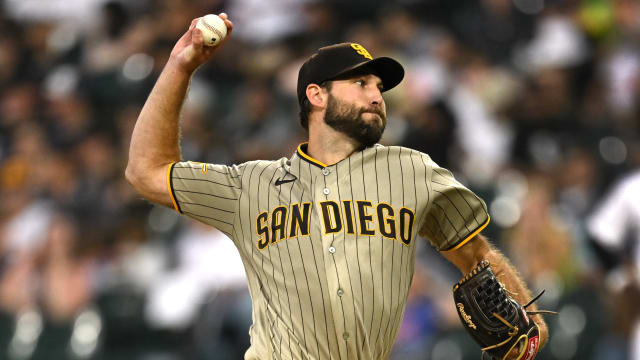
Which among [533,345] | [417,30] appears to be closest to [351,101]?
[533,345]

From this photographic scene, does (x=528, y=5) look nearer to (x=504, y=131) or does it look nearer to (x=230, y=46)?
(x=504, y=131)

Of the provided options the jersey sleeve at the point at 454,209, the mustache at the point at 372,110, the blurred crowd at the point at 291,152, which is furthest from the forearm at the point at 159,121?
the blurred crowd at the point at 291,152

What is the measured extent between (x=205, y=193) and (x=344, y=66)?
655 millimetres

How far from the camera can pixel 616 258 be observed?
544 cm

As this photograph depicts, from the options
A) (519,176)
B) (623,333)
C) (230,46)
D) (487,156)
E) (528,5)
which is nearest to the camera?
(623,333)

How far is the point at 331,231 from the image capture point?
294 centimetres

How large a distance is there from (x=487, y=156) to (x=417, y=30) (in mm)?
1640

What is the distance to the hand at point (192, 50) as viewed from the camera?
308 cm

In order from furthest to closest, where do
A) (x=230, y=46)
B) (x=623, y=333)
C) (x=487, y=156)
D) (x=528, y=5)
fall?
(x=230, y=46) < (x=528, y=5) < (x=487, y=156) < (x=623, y=333)

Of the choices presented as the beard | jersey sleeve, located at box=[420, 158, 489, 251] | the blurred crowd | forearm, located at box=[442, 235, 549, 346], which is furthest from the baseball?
the blurred crowd

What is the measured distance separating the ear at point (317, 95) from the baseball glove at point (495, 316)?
0.79m

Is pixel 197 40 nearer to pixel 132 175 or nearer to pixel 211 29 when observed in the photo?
pixel 211 29

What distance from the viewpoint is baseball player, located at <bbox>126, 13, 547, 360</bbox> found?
2.89m

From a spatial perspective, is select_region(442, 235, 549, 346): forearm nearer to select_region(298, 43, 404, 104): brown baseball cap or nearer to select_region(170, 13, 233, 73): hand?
select_region(298, 43, 404, 104): brown baseball cap
